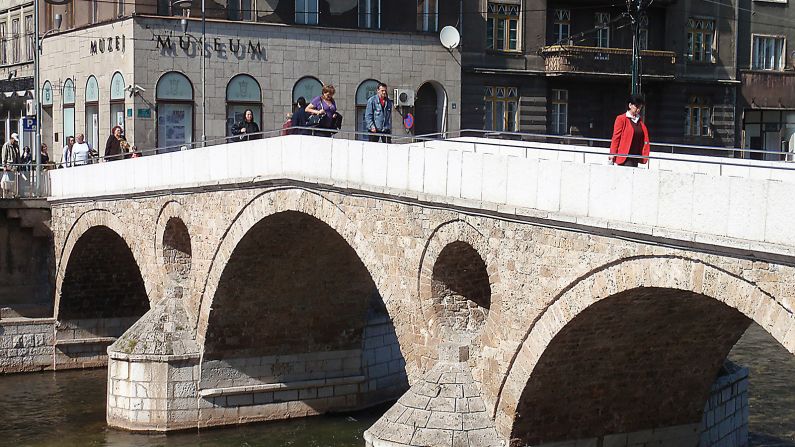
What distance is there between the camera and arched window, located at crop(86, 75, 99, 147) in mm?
33406

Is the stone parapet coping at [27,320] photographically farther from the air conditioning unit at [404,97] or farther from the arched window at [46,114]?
the air conditioning unit at [404,97]

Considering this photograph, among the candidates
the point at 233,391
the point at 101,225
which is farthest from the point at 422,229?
the point at 101,225

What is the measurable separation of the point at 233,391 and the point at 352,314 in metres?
2.64

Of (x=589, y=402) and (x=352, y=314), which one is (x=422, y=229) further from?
(x=352, y=314)

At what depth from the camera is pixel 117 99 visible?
3250cm

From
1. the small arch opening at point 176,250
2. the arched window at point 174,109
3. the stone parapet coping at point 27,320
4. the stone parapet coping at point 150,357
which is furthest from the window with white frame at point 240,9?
the stone parapet coping at point 150,357

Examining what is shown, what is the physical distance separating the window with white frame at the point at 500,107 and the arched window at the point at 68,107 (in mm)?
10798

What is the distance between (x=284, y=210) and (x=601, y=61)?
62.6ft

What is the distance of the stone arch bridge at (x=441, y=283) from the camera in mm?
13102

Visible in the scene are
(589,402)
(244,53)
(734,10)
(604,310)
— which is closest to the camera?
(604,310)

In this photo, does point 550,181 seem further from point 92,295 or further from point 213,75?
point 213,75

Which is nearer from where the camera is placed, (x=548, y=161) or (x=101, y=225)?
(x=548, y=161)

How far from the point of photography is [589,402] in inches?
643

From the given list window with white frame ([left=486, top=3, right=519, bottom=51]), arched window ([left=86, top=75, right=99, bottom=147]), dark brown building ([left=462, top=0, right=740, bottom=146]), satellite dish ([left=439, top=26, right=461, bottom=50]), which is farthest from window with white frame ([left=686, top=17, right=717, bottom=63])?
arched window ([left=86, top=75, right=99, bottom=147])
